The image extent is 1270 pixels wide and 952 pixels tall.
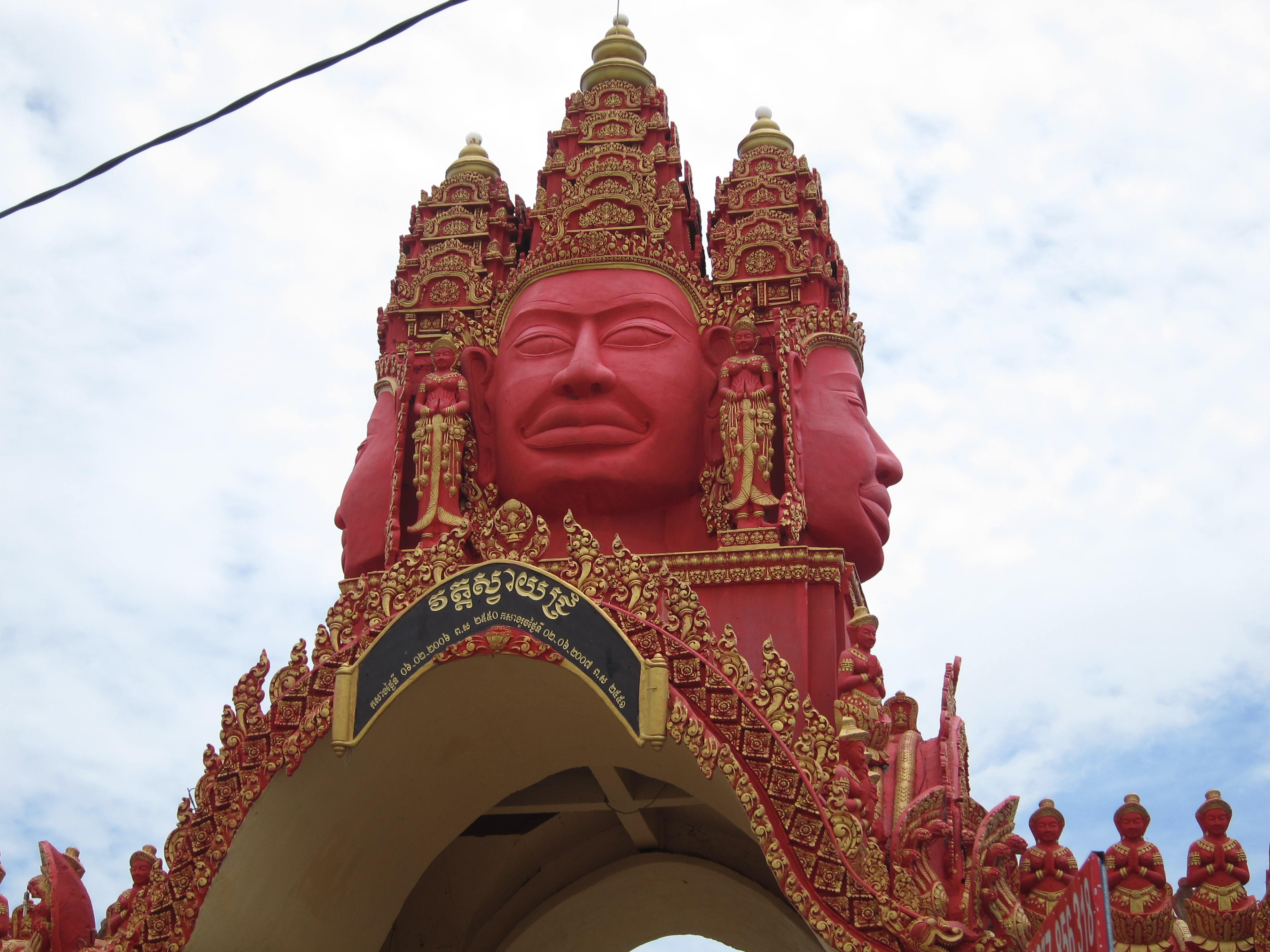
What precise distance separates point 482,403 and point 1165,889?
6.55 m

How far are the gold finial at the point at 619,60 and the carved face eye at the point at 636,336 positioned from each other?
3.25 metres

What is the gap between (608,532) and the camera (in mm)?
11484

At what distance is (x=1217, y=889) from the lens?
26.3 feet

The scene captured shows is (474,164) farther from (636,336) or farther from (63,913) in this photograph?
(63,913)

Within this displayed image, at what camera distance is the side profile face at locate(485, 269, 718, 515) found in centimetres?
1116

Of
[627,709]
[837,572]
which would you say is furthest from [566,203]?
[627,709]

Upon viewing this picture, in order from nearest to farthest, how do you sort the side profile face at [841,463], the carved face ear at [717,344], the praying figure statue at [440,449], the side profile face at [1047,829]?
the side profile face at [1047,829]
the side profile face at [841,463]
the praying figure statue at [440,449]
the carved face ear at [717,344]

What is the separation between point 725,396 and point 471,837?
14.2 feet

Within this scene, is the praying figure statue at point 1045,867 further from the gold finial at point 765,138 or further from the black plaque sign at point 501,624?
the gold finial at point 765,138

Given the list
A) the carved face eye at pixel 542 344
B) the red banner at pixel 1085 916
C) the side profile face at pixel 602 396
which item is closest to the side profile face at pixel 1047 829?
the red banner at pixel 1085 916

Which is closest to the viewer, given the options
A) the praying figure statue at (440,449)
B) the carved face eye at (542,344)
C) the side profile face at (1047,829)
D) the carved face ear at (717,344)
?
the side profile face at (1047,829)

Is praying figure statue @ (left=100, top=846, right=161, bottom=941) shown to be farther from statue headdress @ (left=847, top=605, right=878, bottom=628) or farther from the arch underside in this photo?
statue headdress @ (left=847, top=605, right=878, bottom=628)

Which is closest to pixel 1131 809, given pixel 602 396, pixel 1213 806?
pixel 1213 806

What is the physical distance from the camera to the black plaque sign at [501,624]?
344 inches
